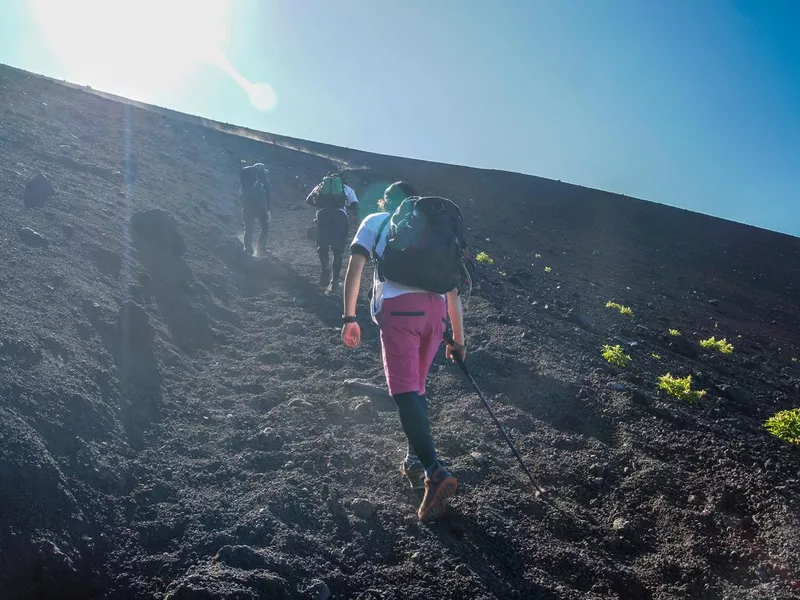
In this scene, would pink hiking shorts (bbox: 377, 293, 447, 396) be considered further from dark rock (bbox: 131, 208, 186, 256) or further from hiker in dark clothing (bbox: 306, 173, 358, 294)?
dark rock (bbox: 131, 208, 186, 256)

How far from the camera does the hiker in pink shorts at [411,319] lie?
3.19 m

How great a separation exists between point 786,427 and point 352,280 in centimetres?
356

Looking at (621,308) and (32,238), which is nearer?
(32,238)

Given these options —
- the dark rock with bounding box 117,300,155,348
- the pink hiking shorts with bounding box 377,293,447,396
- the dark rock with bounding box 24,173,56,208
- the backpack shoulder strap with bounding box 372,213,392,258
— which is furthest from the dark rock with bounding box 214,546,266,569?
the dark rock with bounding box 24,173,56,208

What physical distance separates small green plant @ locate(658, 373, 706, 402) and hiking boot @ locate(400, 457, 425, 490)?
110 inches

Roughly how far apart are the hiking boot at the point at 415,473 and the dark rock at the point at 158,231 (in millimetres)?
6556

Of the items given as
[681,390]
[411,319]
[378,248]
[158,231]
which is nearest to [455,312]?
[411,319]

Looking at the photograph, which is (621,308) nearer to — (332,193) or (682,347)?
(682,347)

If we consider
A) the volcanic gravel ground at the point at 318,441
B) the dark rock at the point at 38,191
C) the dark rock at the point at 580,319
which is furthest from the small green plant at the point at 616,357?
the dark rock at the point at 38,191

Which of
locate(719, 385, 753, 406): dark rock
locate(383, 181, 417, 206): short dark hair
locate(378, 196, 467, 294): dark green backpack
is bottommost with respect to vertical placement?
locate(719, 385, 753, 406): dark rock

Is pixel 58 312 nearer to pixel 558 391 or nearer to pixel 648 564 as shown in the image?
pixel 558 391

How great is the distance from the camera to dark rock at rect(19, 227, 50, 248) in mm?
6433

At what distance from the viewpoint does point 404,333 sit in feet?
10.6

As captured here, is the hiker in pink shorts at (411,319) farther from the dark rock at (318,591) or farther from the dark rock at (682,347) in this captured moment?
the dark rock at (682,347)
